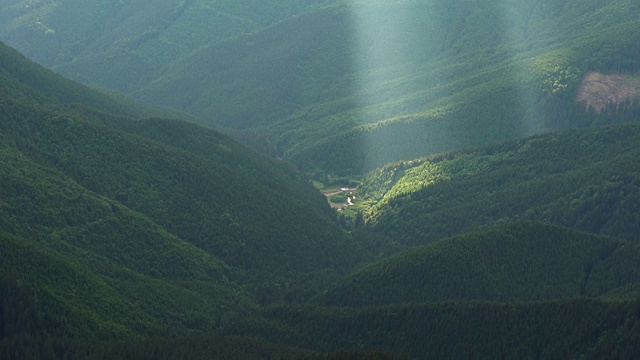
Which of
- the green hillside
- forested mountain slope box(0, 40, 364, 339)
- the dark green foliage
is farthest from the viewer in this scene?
the green hillside

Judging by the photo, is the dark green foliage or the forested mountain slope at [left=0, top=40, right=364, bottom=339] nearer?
the dark green foliage

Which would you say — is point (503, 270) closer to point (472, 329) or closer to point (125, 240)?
point (472, 329)

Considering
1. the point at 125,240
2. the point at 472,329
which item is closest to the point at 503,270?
the point at 472,329

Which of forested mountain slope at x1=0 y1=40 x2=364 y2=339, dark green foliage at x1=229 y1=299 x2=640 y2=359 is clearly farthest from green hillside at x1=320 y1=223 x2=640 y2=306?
forested mountain slope at x1=0 y1=40 x2=364 y2=339

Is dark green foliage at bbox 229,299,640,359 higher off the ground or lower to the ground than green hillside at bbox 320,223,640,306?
higher

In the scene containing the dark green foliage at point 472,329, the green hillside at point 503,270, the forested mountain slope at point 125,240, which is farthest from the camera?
the green hillside at point 503,270

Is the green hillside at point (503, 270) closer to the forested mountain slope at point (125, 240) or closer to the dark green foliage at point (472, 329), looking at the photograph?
the dark green foliage at point (472, 329)

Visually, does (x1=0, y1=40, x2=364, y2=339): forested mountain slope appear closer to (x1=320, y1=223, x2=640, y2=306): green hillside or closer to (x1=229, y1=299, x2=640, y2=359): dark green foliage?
(x1=229, y1=299, x2=640, y2=359): dark green foliage

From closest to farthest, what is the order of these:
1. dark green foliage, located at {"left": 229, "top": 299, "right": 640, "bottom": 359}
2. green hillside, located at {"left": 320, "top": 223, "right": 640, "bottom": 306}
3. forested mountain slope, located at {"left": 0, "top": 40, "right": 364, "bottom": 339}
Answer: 1. dark green foliage, located at {"left": 229, "top": 299, "right": 640, "bottom": 359}
2. forested mountain slope, located at {"left": 0, "top": 40, "right": 364, "bottom": 339}
3. green hillside, located at {"left": 320, "top": 223, "right": 640, "bottom": 306}

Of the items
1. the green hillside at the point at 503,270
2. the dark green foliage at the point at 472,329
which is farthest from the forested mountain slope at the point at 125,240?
the green hillside at the point at 503,270
